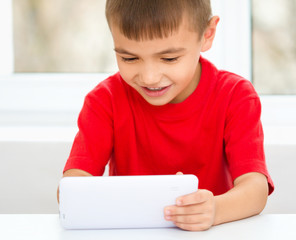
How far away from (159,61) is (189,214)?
288 millimetres

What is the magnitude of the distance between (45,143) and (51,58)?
556mm

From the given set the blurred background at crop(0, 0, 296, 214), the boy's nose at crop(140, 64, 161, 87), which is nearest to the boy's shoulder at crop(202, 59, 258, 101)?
the boy's nose at crop(140, 64, 161, 87)

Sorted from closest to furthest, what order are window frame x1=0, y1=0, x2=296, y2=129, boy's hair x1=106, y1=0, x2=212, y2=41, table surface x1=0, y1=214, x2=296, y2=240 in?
table surface x1=0, y1=214, x2=296, y2=240
boy's hair x1=106, y1=0, x2=212, y2=41
window frame x1=0, y1=0, x2=296, y2=129

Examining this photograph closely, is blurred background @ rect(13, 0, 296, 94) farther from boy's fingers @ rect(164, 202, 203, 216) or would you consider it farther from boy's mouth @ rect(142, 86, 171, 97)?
boy's fingers @ rect(164, 202, 203, 216)

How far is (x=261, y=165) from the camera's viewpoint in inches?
37.9

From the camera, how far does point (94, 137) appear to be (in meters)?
1.04

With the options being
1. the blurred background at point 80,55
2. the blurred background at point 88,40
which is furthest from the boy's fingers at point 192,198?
the blurred background at point 88,40

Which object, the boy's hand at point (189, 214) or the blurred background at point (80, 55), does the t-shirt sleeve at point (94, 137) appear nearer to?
the boy's hand at point (189, 214)

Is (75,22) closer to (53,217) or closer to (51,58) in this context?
(51,58)

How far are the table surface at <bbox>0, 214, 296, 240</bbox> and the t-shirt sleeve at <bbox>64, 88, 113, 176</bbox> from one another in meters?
0.22

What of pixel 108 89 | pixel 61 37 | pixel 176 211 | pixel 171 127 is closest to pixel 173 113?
pixel 171 127

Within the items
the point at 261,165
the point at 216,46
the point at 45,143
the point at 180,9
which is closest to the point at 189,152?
the point at 261,165

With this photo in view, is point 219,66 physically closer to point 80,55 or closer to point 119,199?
point 80,55

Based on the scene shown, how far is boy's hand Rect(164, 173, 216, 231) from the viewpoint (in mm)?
753
